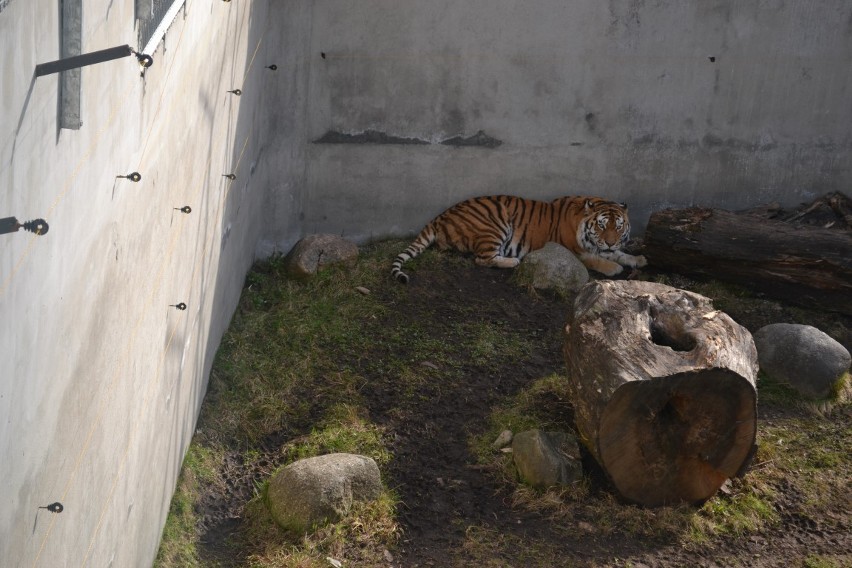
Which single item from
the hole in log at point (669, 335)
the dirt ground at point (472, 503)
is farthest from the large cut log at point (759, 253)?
the hole in log at point (669, 335)

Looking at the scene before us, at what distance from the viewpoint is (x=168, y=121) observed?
4645 mm

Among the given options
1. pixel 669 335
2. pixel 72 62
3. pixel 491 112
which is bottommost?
pixel 669 335

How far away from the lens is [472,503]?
19.2ft

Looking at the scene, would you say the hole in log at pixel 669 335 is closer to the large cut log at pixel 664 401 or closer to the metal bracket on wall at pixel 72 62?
the large cut log at pixel 664 401

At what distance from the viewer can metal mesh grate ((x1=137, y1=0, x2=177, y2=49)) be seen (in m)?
3.81

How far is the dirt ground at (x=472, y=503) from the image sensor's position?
18.0ft

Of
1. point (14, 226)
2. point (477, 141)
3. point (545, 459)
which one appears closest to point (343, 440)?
point (545, 459)

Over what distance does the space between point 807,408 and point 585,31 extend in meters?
3.68

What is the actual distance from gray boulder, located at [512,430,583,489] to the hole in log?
2.56 ft

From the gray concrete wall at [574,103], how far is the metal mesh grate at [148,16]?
4.46 meters

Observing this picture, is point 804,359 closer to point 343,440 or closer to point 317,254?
point 343,440

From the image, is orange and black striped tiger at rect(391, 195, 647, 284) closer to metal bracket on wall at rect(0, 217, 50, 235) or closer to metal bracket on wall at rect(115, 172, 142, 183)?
metal bracket on wall at rect(115, 172, 142, 183)

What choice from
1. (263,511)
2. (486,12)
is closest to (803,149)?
(486,12)

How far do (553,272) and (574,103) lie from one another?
1.56 m
